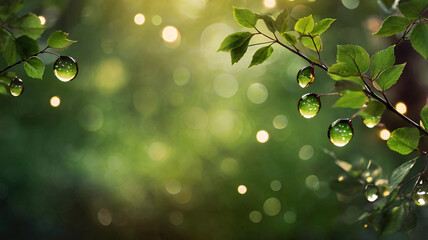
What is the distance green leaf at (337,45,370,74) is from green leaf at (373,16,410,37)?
0.14ft

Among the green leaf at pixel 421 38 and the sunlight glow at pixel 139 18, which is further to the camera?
the sunlight glow at pixel 139 18

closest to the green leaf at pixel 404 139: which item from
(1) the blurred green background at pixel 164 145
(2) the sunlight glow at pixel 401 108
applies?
(2) the sunlight glow at pixel 401 108

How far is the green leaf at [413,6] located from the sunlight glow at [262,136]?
2.51m

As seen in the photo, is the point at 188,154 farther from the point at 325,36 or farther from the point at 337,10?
the point at 337,10

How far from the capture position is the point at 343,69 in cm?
55

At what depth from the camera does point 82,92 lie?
10.3 feet

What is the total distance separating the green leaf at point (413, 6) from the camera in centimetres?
55

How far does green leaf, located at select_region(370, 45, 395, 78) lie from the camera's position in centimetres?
56

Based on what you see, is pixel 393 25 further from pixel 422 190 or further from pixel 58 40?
pixel 58 40

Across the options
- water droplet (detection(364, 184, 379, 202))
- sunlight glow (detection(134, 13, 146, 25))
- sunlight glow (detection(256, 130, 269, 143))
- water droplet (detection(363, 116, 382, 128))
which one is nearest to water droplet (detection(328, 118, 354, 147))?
water droplet (detection(363, 116, 382, 128))

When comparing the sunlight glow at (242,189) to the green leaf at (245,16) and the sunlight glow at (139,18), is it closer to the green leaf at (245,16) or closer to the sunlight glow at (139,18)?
the sunlight glow at (139,18)

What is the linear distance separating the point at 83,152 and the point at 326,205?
1761 millimetres

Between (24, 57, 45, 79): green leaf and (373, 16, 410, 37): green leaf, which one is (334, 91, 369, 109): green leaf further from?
(24, 57, 45, 79): green leaf

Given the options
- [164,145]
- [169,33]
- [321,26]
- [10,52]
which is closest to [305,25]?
[321,26]
